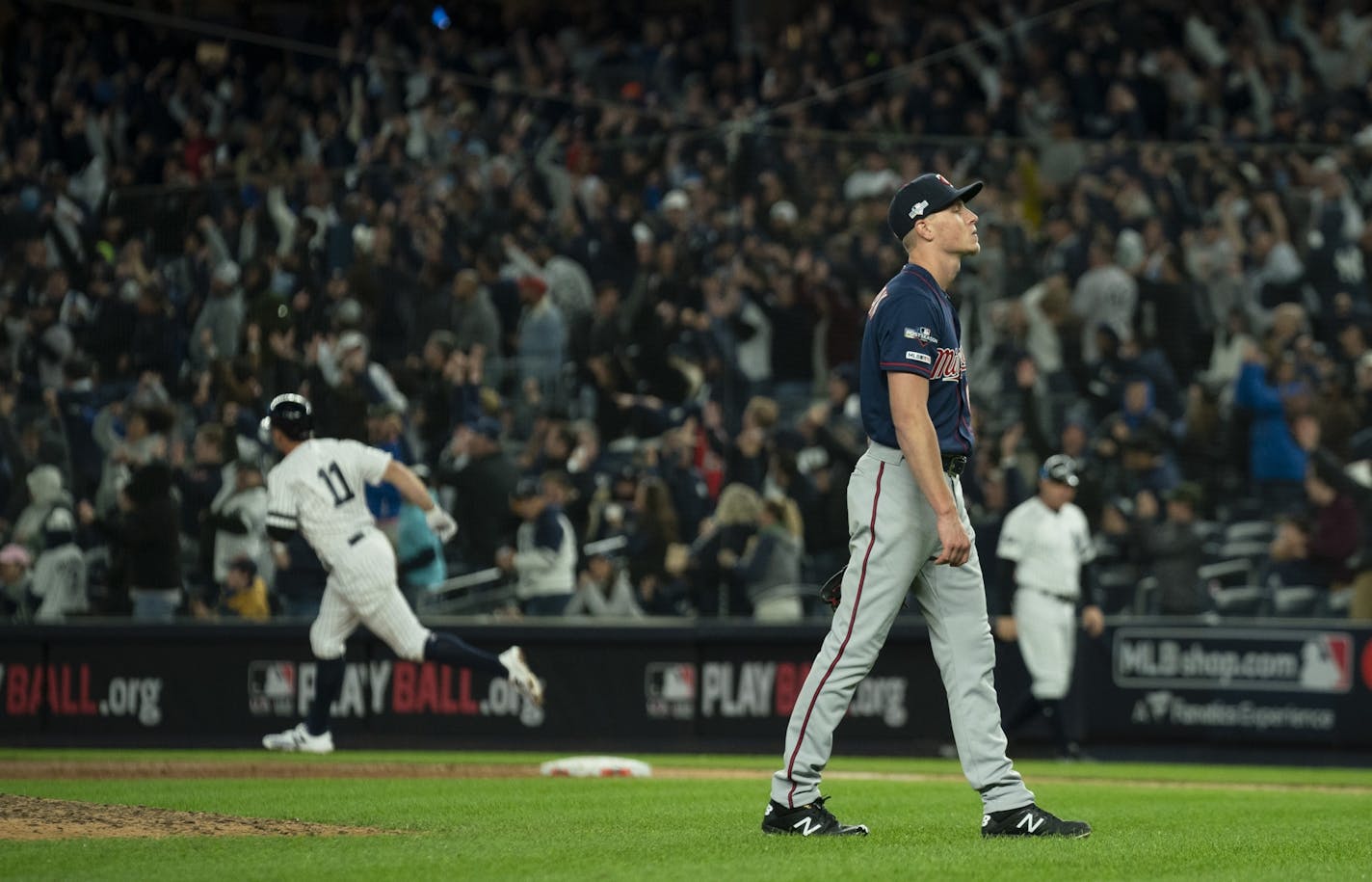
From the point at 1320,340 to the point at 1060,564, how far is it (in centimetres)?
248

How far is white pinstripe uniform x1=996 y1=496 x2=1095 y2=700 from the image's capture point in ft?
44.2

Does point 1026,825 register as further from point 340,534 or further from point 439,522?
point 340,534

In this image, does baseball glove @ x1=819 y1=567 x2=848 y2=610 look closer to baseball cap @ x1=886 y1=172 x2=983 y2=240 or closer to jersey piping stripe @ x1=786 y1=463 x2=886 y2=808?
jersey piping stripe @ x1=786 y1=463 x2=886 y2=808

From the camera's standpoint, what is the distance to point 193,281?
14.6 metres

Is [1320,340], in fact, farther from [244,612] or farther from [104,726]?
[104,726]

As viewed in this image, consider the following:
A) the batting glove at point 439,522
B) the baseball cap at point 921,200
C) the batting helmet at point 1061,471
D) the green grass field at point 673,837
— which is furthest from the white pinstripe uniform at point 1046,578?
the baseball cap at point 921,200

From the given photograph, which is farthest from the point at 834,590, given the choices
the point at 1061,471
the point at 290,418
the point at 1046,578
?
the point at 1046,578

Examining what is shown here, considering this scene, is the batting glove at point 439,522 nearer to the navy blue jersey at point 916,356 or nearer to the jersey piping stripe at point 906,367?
the navy blue jersey at point 916,356

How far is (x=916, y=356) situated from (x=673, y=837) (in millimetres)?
1728

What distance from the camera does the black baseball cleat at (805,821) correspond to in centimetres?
600

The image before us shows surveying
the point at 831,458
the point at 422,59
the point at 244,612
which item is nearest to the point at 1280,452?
the point at 831,458

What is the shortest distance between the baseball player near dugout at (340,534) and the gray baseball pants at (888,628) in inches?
218

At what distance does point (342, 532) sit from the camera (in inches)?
454

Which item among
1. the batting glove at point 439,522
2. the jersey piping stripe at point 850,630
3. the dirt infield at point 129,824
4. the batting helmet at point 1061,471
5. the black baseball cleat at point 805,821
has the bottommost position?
the dirt infield at point 129,824
